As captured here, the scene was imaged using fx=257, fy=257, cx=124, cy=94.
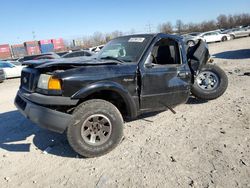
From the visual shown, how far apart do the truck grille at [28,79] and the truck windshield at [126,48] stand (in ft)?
4.78

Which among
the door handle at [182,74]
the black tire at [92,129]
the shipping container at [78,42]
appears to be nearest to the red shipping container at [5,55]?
the shipping container at [78,42]

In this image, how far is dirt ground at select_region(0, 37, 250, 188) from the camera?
3.23 metres

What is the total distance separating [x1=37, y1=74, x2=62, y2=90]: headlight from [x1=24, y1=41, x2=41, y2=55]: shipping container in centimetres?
7189

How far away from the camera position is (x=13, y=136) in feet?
16.3

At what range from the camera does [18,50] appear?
71500 mm

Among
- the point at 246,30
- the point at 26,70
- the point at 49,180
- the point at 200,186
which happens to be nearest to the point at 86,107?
the point at 49,180

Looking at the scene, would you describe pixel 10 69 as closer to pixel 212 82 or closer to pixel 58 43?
pixel 212 82

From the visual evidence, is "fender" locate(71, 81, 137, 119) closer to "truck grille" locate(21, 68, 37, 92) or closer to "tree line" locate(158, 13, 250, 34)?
"truck grille" locate(21, 68, 37, 92)

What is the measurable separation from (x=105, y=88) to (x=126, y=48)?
1.26m

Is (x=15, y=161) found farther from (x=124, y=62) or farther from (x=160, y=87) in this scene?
(x=160, y=87)

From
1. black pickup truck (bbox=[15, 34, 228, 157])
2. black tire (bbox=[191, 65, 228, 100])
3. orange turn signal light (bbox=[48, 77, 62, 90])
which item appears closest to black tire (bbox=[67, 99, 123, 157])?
black pickup truck (bbox=[15, 34, 228, 157])

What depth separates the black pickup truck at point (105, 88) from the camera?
3.69 meters

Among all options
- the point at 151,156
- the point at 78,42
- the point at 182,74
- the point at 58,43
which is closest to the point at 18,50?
the point at 58,43

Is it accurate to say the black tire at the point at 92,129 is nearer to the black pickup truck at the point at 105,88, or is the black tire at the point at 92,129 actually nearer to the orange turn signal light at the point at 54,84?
the black pickup truck at the point at 105,88
